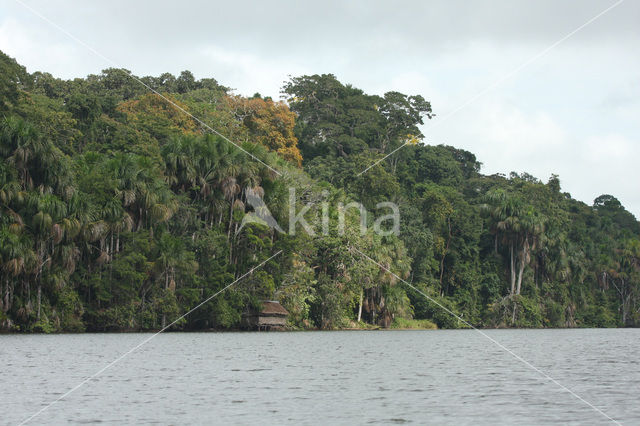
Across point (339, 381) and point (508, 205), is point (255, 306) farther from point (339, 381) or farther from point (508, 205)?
point (508, 205)

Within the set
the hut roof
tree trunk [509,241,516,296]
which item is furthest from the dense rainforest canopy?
the hut roof

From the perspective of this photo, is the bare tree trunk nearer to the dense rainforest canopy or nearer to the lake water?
the dense rainforest canopy

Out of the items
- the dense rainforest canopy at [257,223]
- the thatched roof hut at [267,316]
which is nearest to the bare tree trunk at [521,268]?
the dense rainforest canopy at [257,223]

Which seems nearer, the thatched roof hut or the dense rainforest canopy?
the dense rainforest canopy

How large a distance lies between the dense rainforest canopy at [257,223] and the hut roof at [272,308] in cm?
80

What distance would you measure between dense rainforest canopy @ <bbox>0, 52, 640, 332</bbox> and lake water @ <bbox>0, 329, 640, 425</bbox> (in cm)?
1080

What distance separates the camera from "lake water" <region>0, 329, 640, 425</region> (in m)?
14.4

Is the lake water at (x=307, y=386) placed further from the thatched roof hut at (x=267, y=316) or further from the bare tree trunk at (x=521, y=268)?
the bare tree trunk at (x=521, y=268)

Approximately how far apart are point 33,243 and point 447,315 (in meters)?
41.8

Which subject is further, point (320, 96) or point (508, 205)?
point (320, 96)

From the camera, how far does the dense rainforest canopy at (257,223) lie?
39594mm

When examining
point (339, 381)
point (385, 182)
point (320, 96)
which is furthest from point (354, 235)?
point (320, 96)

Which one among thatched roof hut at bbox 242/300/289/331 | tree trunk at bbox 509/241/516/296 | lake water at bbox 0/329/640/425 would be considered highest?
tree trunk at bbox 509/241/516/296

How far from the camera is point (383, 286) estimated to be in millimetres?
62281
